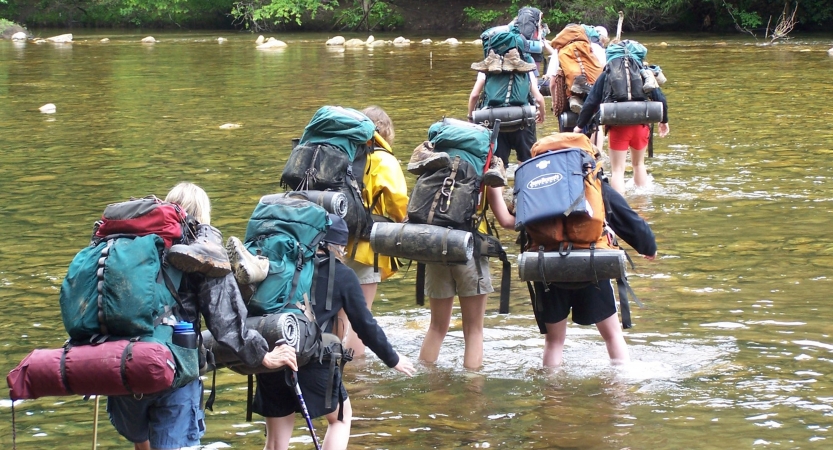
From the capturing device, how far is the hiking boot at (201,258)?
425cm

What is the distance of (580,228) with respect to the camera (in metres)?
5.66

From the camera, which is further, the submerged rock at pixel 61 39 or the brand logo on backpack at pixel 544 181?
the submerged rock at pixel 61 39

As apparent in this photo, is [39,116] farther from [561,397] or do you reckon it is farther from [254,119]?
[561,397]

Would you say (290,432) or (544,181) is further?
(544,181)

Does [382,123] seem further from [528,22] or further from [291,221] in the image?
[528,22]

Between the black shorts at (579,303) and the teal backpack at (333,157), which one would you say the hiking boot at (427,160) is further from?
the black shorts at (579,303)

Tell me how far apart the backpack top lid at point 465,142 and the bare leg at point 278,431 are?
1.77 metres

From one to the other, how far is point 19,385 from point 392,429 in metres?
2.24

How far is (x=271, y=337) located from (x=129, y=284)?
0.71 m

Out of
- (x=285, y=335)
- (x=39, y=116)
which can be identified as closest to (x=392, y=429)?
(x=285, y=335)

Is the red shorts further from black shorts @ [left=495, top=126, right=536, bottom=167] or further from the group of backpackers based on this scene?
the group of backpackers

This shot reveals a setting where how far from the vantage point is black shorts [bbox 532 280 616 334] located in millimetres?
5973

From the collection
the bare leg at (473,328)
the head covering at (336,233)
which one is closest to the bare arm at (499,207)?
the bare leg at (473,328)

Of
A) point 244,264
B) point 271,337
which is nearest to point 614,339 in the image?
point 271,337
